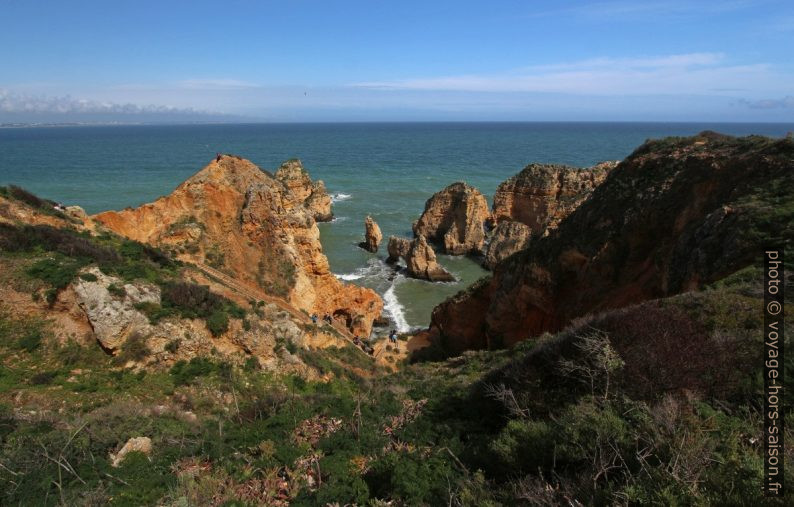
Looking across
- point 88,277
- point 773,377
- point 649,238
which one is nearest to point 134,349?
point 88,277

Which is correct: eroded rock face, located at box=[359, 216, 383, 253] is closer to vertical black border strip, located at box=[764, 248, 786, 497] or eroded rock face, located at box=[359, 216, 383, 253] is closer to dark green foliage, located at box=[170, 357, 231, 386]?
dark green foliage, located at box=[170, 357, 231, 386]

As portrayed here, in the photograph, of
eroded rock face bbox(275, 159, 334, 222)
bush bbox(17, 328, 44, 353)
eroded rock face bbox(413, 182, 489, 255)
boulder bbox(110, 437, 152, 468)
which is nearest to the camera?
boulder bbox(110, 437, 152, 468)

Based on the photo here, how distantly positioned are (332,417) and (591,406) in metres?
6.80

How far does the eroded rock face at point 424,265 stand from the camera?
44.1 metres

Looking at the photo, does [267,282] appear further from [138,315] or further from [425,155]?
[425,155]

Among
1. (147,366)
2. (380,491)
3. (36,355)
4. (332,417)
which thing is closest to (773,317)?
(380,491)

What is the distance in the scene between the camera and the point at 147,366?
14.6 meters

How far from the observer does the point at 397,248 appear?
47750 mm

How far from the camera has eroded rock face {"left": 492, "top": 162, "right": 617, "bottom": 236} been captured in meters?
51.8

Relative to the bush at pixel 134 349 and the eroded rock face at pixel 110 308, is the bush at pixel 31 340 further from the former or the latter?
the bush at pixel 134 349

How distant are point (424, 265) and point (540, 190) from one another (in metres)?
20.2

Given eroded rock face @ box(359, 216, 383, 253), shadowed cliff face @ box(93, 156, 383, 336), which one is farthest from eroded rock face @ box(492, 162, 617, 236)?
shadowed cliff face @ box(93, 156, 383, 336)

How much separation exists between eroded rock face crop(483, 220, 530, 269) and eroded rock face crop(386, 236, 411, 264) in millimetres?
9238

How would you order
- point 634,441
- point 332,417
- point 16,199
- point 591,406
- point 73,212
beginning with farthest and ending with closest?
point 73,212
point 16,199
point 332,417
point 591,406
point 634,441
